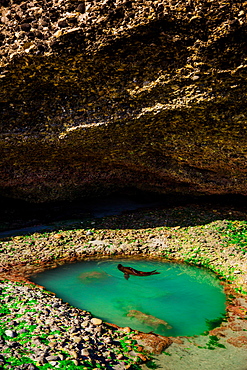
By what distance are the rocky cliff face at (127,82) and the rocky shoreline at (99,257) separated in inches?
118

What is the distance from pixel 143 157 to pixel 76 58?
5.22m

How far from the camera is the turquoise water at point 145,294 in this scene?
6.80 metres

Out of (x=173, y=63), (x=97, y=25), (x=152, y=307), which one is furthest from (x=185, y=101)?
(x=152, y=307)

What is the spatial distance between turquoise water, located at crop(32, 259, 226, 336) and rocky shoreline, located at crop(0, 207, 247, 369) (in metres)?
0.36

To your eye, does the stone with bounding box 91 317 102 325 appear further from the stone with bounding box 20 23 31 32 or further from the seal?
the stone with bounding box 20 23 31 32

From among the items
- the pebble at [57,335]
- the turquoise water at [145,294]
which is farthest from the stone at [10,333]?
the turquoise water at [145,294]

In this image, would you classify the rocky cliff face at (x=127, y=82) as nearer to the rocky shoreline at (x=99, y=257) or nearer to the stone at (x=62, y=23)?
the stone at (x=62, y=23)

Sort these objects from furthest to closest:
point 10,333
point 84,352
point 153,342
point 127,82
Result: point 127,82 → point 153,342 → point 10,333 → point 84,352

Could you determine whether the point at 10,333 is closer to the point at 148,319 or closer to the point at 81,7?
the point at 148,319

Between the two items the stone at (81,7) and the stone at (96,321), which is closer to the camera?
the stone at (96,321)

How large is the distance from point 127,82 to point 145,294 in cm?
634

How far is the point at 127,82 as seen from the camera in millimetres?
9367

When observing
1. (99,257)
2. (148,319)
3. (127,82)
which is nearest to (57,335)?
(148,319)

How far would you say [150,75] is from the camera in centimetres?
908
